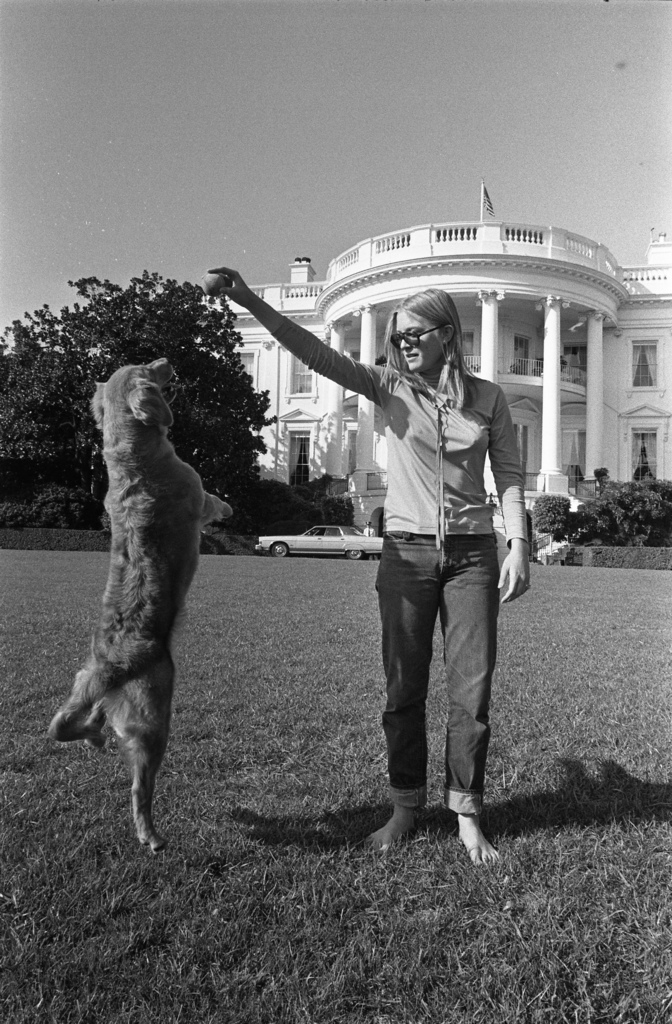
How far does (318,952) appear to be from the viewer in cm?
237

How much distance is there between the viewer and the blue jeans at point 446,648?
3.19m

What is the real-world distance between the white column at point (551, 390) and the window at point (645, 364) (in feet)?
19.8

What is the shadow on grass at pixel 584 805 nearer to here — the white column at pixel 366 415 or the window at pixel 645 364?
the white column at pixel 366 415

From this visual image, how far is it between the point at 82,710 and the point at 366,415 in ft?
124

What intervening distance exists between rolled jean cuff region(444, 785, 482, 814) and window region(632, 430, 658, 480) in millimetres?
39791

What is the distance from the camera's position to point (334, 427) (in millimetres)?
41000

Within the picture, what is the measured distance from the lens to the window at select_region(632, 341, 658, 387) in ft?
135

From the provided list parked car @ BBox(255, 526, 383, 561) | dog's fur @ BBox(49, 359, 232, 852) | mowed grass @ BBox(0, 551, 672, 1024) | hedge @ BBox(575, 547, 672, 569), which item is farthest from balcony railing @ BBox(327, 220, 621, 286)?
dog's fur @ BBox(49, 359, 232, 852)

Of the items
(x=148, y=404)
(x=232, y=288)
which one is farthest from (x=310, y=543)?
(x=148, y=404)

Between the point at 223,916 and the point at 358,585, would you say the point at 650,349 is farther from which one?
the point at 223,916

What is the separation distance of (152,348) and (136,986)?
267cm

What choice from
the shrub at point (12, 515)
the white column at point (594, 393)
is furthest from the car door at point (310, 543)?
the white column at point (594, 393)

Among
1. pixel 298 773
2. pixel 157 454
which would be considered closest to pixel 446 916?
A: pixel 298 773

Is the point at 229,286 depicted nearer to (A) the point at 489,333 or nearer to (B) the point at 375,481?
(B) the point at 375,481
